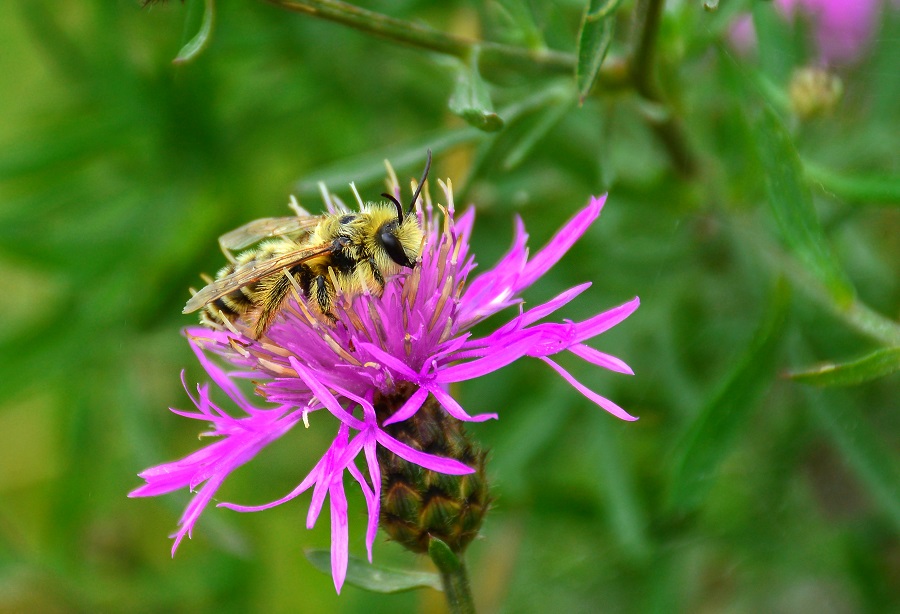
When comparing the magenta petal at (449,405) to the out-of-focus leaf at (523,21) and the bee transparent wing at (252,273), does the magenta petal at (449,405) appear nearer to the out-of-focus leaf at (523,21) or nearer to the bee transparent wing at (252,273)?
the bee transparent wing at (252,273)

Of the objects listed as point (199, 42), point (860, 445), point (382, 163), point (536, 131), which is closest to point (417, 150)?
point (382, 163)

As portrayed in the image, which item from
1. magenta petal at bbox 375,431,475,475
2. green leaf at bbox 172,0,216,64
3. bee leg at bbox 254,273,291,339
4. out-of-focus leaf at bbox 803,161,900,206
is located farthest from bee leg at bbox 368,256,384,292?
out-of-focus leaf at bbox 803,161,900,206

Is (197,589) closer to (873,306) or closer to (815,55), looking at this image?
(873,306)

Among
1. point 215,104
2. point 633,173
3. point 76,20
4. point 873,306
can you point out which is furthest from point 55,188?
point 873,306

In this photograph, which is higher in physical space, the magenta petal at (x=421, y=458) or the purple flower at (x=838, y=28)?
the magenta petal at (x=421, y=458)

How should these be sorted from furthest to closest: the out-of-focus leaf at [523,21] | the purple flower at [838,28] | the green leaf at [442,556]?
the purple flower at [838,28] → the out-of-focus leaf at [523,21] → the green leaf at [442,556]

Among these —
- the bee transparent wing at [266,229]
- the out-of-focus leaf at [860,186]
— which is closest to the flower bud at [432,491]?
the bee transparent wing at [266,229]

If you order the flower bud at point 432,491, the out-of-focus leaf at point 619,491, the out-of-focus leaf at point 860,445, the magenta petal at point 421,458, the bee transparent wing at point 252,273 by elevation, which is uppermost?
the bee transparent wing at point 252,273

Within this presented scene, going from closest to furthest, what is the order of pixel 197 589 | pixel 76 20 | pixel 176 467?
1. pixel 176 467
2. pixel 197 589
3. pixel 76 20
